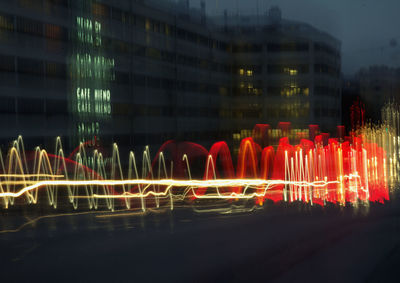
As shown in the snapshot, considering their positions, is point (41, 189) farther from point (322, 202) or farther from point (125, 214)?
point (322, 202)

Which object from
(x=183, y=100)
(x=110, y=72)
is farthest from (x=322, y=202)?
(x=183, y=100)

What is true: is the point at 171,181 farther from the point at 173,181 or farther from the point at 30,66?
the point at 30,66

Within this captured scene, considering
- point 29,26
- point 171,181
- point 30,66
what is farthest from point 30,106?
point 171,181

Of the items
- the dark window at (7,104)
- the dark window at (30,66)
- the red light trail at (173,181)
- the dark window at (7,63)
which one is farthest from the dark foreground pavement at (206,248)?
the dark window at (30,66)

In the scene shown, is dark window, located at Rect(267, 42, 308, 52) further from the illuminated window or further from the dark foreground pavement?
the dark foreground pavement

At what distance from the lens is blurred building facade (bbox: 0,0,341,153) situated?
30328 millimetres

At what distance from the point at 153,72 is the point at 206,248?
1159 inches

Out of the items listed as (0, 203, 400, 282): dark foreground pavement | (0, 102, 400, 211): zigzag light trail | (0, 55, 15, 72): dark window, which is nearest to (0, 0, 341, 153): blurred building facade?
(0, 55, 15, 72): dark window

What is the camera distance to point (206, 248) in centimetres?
1299

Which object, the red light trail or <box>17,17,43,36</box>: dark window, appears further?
<box>17,17,43,36</box>: dark window

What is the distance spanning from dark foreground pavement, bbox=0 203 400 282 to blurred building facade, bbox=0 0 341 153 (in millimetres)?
15286

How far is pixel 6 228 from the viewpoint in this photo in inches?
599

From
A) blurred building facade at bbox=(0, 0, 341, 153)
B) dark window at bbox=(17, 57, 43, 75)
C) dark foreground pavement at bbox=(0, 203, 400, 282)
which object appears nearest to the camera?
dark foreground pavement at bbox=(0, 203, 400, 282)

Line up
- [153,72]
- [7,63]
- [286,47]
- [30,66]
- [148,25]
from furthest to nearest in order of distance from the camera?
1. [286,47]
2. [153,72]
3. [148,25]
4. [30,66]
5. [7,63]
